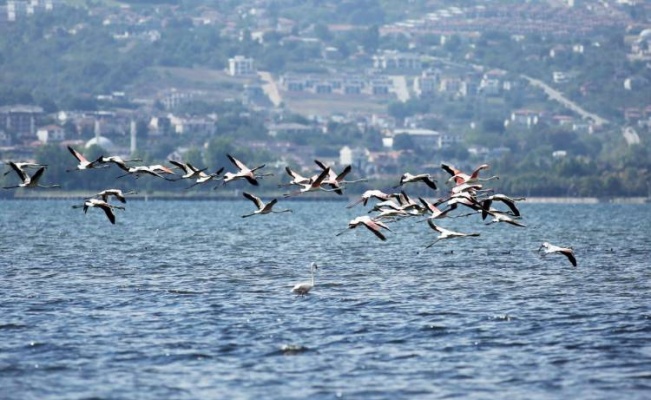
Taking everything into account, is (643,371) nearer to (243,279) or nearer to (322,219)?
(243,279)

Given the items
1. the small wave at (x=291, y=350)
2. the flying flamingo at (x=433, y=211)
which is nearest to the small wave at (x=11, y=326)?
the small wave at (x=291, y=350)

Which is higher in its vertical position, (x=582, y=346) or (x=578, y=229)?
(x=582, y=346)

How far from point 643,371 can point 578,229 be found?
7876 centimetres

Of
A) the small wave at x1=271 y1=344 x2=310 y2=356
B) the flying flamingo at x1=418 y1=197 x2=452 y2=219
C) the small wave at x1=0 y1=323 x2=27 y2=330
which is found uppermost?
the flying flamingo at x1=418 y1=197 x2=452 y2=219

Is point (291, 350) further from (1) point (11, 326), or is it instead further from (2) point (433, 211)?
(2) point (433, 211)

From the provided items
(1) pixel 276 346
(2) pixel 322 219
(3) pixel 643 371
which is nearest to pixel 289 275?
(1) pixel 276 346

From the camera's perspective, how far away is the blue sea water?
34406 mm

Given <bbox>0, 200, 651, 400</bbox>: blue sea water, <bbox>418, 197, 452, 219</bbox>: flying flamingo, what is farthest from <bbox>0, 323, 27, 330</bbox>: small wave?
<bbox>418, 197, 452, 219</bbox>: flying flamingo

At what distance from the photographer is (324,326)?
41812 mm

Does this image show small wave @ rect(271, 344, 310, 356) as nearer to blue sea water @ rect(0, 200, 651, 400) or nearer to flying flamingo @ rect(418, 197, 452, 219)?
blue sea water @ rect(0, 200, 651, 400)

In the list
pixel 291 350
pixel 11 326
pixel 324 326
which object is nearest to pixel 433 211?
pixel 324 326

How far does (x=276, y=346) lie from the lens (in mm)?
38438

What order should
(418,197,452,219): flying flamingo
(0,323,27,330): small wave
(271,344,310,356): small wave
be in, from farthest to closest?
(418,197,452,219): flying flamingo → (0,323,27,330): small wave → (271,344,310,356): small wave

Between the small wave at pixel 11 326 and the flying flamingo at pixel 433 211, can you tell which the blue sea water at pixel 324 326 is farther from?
the flying flamingo at pixel 433 211
